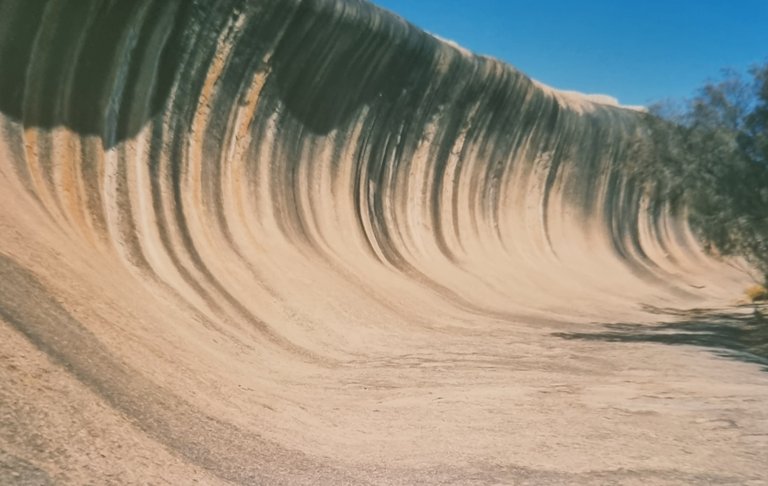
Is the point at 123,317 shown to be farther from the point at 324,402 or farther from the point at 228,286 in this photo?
the point at 228,286

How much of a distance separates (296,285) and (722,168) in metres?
7.06

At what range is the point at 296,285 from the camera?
12.3 m

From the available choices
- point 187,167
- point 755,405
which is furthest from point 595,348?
point 187,167

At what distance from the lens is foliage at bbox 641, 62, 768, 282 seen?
13031 mm

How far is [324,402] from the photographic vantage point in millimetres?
7785

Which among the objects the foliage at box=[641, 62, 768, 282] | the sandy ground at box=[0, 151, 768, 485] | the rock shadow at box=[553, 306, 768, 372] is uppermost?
the foliage at box=[641, 62, 768, 282]

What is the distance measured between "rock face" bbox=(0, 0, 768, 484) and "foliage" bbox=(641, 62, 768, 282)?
110 inches

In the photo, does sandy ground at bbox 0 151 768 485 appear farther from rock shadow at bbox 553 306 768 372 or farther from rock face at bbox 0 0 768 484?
rock shadow at bbox 553 306 768 372

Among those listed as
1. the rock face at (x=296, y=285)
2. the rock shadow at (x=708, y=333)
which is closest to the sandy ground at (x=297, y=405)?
the rock face at (x=296, y=285)

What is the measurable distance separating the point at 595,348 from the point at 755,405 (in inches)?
159

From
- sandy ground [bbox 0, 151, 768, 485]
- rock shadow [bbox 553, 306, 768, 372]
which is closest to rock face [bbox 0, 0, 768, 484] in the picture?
sandy ground [bbox 0, 151, 768, 485]

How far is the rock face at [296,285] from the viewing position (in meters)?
5.63

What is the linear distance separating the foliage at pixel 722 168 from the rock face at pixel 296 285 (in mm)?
2804

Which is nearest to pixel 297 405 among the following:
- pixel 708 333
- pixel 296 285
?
pixel 296 285
